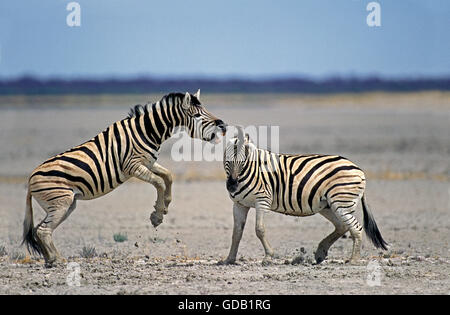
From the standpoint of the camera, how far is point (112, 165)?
11.3m

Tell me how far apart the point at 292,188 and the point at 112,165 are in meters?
2.37

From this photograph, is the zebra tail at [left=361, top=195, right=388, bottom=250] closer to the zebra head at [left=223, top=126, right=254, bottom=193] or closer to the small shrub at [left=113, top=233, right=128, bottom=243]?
the zebra head at [left=223, top=126, right=254, bottom=193]

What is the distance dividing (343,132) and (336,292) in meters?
30.8

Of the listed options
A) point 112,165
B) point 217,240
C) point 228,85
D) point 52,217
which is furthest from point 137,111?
point 228,85

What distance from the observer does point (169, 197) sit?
454 inches

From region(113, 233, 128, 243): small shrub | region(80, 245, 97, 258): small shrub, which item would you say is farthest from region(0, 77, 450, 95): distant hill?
region(80, 245, 97, 258): small shrub

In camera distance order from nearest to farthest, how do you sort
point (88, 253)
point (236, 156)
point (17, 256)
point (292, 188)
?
point (236, 156)
point (292, 188)
point (17, 256)
point (88, 253)

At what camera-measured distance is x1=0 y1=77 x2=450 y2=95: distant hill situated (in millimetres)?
102000

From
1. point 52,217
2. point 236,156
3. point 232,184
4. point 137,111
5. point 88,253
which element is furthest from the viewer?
point 88,253

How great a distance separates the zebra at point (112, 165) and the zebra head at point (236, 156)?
0.22 meters

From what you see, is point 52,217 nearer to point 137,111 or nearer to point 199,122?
point 137,111

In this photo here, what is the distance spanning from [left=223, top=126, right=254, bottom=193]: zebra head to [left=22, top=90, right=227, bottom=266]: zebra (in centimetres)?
22

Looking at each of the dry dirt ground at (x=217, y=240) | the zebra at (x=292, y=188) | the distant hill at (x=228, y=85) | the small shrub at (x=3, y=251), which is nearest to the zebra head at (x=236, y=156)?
the zebra at (x=292, y=188)

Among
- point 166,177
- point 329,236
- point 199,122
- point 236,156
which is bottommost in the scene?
point 329,236
